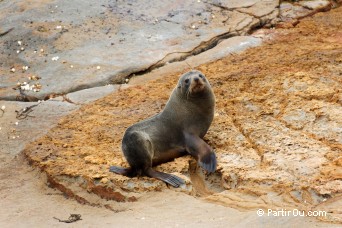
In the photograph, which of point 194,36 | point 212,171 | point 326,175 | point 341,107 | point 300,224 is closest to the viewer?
point 300,224

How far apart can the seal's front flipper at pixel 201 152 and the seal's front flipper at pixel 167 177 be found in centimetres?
24

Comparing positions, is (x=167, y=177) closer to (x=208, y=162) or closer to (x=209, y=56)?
(x=208, y=162)

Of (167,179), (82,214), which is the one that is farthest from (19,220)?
(167,179)

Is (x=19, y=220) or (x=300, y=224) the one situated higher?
(x=300, y=224)

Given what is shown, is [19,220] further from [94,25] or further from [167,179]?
[94,25]

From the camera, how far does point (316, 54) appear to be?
6.51 m

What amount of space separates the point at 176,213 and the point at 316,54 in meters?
3.04

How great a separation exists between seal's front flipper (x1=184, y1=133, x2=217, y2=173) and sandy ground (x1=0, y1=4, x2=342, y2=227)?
0.36 feet

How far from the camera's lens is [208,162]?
15.6 ft

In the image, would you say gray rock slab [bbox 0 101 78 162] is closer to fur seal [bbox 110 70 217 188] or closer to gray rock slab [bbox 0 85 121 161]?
gray rock slab [bbox 0 85 121 161]

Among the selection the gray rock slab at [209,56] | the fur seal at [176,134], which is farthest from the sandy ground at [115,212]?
the gray rock slab at [209,56]

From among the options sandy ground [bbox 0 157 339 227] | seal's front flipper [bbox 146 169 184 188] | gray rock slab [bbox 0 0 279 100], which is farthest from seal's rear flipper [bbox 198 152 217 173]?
gray rock slab [bbox 0 0 279 100]

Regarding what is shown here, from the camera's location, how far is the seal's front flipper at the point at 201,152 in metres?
4.72

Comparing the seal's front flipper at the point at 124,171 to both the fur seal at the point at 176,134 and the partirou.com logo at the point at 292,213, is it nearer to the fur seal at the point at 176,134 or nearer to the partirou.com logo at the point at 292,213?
the fur seal at the point at 176,134
